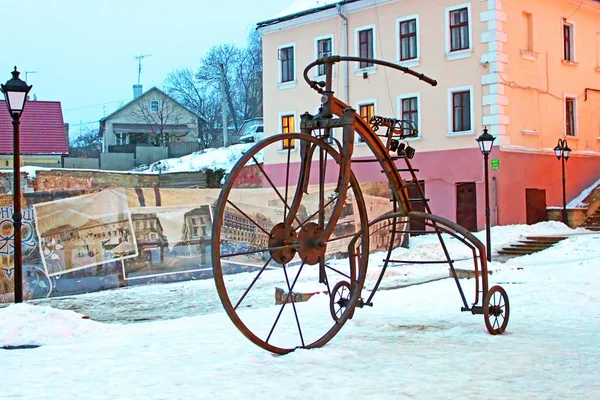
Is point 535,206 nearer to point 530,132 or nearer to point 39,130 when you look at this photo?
point 530,132

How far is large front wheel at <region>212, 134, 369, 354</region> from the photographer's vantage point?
22.6ft

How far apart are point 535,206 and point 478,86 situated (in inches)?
194

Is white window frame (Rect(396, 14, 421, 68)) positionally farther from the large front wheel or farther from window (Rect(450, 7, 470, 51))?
the large front wheel

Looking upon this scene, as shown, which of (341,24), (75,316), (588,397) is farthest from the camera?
(341,24)

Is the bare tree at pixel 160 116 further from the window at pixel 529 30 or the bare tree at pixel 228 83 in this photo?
the window at pixel 529 30

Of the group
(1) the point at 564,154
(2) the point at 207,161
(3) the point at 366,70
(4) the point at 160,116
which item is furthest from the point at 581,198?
(4) the point at 160,116

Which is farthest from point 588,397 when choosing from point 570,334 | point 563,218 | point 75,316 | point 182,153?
point 182,153

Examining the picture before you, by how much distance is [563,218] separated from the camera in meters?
28.2

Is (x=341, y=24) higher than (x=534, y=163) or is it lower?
higher

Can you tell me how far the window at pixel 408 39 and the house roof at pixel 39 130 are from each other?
76.1ft

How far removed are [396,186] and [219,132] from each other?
2788 inches

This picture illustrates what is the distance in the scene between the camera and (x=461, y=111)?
29141 millimetres

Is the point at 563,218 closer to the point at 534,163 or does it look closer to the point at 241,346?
the point at 534,163

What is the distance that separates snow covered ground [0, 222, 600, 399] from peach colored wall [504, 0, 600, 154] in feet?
59.3
